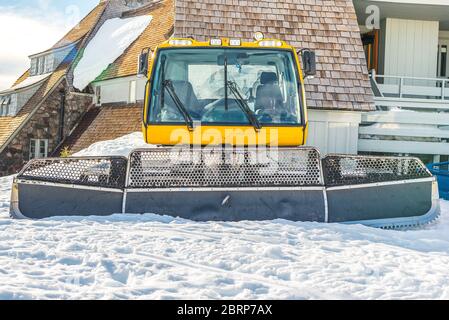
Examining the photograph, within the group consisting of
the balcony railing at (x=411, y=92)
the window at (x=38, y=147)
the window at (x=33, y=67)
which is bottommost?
the window at (x=38, y=147)

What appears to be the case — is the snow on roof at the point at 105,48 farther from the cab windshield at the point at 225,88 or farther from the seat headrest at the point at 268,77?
the seat headrest at the point at 268,77

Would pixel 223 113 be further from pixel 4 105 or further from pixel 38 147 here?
pixel 4 105

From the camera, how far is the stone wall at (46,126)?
967 inches

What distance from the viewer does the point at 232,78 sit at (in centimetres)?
710

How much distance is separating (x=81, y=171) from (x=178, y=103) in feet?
4.78

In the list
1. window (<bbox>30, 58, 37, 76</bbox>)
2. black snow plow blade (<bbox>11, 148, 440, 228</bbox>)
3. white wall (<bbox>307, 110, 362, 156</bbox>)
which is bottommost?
black snow plow blade (<bbox>11, 148, 440, 228</bbox>)

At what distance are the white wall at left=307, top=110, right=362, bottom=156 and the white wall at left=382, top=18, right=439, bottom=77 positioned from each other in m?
2.81

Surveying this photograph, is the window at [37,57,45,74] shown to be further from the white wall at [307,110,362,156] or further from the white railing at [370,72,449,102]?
the white railing at [370,72,449,102]

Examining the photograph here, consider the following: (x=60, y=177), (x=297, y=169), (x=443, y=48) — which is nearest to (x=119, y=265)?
(x=60, y=177)

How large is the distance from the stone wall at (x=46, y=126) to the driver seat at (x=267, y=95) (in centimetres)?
1977

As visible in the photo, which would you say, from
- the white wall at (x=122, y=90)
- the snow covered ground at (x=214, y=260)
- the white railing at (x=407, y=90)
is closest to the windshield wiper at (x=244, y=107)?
the snow covered ground at (x=214, y=260)

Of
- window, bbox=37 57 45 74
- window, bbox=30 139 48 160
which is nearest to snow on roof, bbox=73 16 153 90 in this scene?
window, bbox=30 139 48 160

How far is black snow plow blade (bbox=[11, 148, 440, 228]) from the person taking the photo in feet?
20.3

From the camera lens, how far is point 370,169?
6434mm
